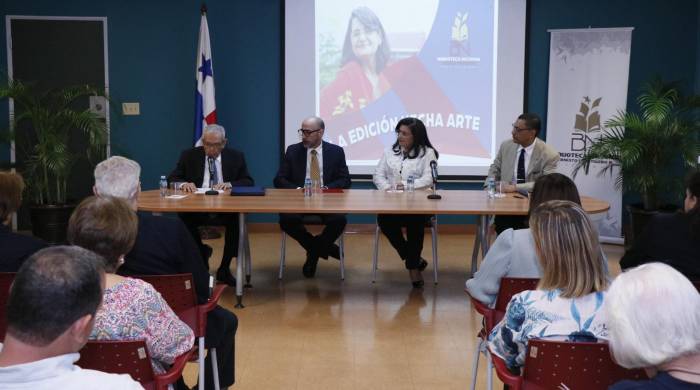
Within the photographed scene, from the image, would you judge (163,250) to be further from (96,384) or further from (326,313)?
(326,313)

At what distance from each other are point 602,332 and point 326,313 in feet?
9.69

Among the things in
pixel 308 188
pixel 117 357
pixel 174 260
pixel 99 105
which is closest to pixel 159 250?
pixel 174 260

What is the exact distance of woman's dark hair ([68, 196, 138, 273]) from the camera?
7.55 feet

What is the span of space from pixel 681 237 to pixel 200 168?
375 cm

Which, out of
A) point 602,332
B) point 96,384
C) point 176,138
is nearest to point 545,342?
point 602,332

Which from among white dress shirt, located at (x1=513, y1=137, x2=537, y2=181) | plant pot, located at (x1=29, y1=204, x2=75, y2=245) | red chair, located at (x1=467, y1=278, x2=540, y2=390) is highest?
white dress shirt, located at (x1=513, y1=137, x2=537, y2=181)

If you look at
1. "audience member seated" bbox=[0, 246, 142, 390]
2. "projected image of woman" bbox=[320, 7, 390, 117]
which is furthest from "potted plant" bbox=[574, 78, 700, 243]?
"audience member seated" bbox=[0, 246, 142, 390]

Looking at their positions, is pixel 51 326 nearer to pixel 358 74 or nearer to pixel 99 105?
pixel 358 74

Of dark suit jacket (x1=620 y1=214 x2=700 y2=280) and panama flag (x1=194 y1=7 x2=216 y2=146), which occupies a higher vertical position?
panama flag (x1=194 y1=7 x2=216 y2=146)

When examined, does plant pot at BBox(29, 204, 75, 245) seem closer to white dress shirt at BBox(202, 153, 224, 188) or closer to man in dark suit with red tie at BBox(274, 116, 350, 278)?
white dress shirt at BBox(202, 153, 224, 188)

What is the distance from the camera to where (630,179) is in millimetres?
6863

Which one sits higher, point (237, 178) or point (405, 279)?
point (237, 178)

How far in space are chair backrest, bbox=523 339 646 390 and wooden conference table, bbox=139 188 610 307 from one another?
8.61ft

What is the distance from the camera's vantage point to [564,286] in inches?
86.5
